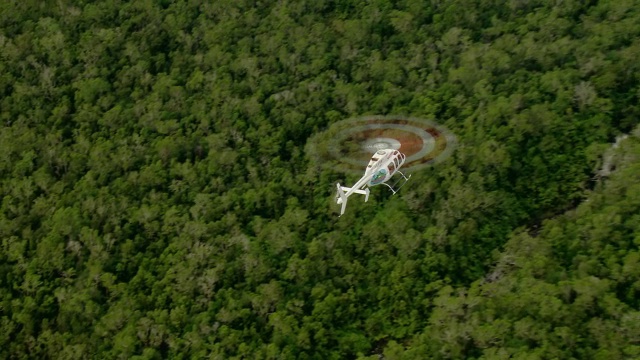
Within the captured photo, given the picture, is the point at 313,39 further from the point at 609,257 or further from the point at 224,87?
the point at 609,257

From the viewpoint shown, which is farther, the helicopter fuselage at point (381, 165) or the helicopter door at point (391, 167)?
the helicopter door at point (391, 167)

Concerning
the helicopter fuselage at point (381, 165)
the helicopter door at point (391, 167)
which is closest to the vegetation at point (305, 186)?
the helicopter door at point (391, 167)

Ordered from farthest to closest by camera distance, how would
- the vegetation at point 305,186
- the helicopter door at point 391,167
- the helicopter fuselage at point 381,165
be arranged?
the vegetation at point 305,186 → the helicopter door at point 391,167 → the helicopter fuselage at point 381,165

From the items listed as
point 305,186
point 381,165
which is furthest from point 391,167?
point 305,186

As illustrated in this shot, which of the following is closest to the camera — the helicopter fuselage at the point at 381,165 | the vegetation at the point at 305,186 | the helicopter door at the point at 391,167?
the helicopter fuselage at the point at 381,165

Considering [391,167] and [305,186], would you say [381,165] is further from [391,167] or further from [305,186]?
[305,186]

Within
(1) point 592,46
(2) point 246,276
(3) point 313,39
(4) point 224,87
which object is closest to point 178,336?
(2) point 246,276

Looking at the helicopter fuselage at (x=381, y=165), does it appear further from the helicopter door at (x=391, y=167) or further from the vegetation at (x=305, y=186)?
the vegetation at (x=305, y=186)

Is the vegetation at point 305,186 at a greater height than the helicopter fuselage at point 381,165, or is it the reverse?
the helicopter fuselage at point 381,165
